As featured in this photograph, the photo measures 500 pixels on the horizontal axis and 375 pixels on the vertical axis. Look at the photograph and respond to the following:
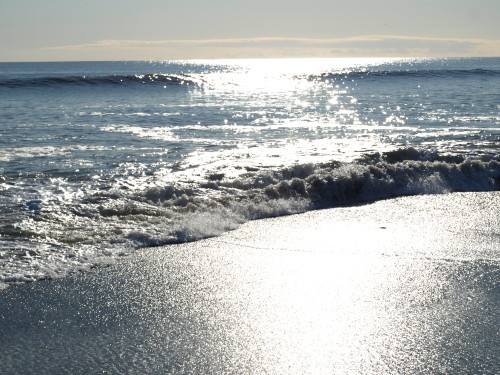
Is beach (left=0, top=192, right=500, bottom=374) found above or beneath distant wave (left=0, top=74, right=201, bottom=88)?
above

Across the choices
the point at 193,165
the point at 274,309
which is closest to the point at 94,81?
the point at 193,165

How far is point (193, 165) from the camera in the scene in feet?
40.6

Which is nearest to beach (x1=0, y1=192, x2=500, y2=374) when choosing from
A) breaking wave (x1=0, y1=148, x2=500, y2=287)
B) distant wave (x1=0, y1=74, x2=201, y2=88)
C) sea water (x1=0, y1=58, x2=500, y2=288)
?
breaking wave (x1=0, y1=148, x2=500, y2=287)

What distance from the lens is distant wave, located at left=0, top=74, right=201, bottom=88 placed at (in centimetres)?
3081

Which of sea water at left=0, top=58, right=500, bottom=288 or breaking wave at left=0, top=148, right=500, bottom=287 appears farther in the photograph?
sea water at left=0, top=58, right=500, bottom=288

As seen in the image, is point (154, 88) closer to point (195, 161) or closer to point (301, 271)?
point (195, 161)

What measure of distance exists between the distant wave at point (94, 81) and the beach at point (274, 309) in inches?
1003

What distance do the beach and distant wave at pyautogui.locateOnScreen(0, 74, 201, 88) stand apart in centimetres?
2547

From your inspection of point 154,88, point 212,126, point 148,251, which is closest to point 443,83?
point 154,88

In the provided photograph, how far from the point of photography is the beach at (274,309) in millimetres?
4633

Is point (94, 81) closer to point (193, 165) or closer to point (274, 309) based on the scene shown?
point (193, 165)

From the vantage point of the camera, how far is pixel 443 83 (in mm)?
39562

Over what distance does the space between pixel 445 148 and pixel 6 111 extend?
14.0 meters

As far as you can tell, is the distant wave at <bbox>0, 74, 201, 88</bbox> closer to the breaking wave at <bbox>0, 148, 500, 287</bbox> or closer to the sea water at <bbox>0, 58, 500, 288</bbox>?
the sea water at <bbox>0, 58, 500, 288</bbox>
